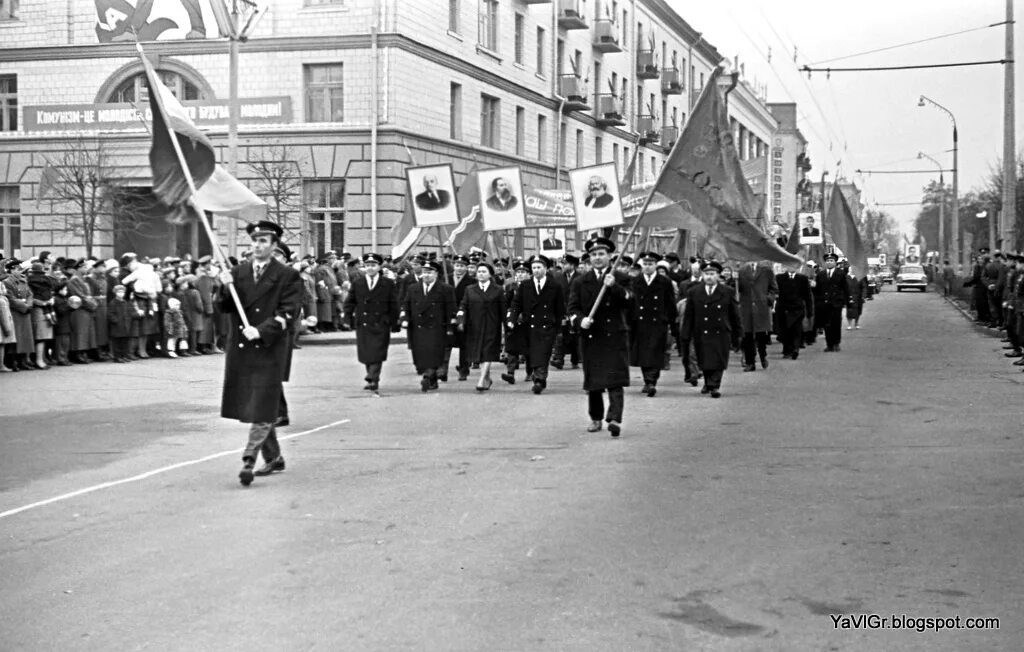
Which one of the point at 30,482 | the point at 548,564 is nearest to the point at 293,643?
the point at 548,564

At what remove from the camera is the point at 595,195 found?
2286 cm

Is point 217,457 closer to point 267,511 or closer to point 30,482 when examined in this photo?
point 30,482

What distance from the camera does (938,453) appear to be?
36.4 feet

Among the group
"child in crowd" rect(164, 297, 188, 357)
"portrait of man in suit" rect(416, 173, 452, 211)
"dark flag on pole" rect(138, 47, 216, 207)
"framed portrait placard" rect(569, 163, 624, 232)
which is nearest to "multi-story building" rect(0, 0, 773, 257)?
"child in crowd" rect(164, 297, 188, 357)

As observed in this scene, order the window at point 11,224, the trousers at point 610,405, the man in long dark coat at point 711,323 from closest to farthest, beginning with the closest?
the trousers at point 610,405, the man in long dark coat at point 711,323, the window at point 11,224

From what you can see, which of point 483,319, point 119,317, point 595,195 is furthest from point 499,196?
point 119,317

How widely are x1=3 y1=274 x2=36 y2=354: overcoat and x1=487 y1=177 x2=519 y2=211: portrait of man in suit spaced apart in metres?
7.99

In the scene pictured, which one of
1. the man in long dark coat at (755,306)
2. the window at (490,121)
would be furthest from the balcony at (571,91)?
the man in long dark coat at (755,306)

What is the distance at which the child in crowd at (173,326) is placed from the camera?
74.0ft

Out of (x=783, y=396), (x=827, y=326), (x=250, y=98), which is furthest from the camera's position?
(x=250, y=98)

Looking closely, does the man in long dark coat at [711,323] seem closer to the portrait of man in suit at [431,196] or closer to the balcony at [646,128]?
the portrait of man in suit at [431,196]

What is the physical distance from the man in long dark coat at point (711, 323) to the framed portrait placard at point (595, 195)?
4991 mm

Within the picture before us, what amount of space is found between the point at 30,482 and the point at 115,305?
11.9 m

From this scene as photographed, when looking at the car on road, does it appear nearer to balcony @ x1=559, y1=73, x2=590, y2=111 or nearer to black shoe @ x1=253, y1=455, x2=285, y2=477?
balcony @ x1=559, y1=73, x2=590, y2=111
